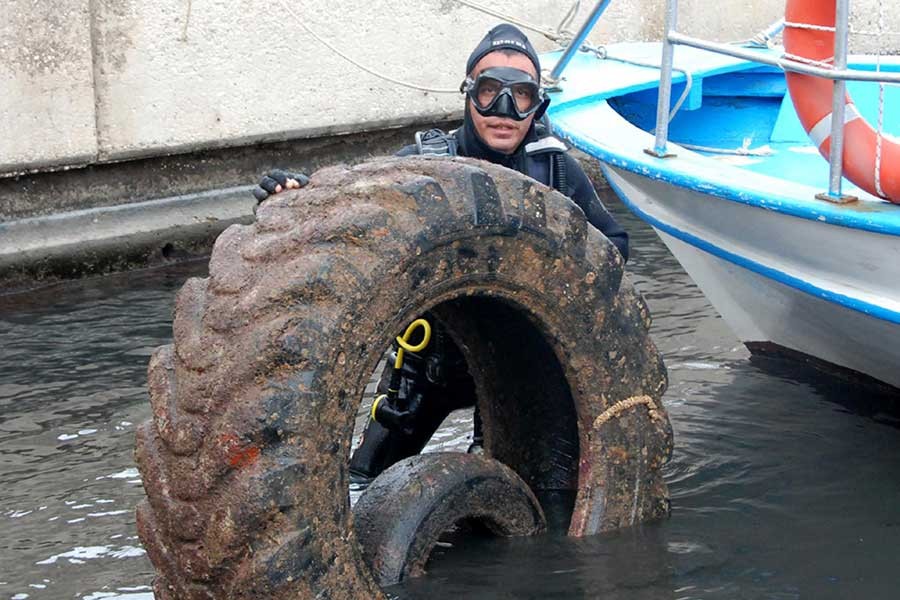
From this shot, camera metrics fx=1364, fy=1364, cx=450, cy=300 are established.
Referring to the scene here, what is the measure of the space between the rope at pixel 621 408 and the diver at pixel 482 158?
72 cm

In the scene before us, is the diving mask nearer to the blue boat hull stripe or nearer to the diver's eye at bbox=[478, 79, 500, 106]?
Result: the diver's eye at bbox=[478, 79, 500, 106]

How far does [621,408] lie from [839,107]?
4.24 ft

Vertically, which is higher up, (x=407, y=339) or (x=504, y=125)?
(x=504, y=125)

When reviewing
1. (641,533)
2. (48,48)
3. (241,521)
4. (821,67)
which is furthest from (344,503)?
(48,48)

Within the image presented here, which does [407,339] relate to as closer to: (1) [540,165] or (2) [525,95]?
(1) [540,165]

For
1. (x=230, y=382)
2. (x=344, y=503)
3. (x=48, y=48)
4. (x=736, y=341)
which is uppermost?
(x=48, y=48)

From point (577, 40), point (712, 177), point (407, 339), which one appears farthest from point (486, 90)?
point (577, 40)

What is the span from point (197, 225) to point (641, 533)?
4.42 m

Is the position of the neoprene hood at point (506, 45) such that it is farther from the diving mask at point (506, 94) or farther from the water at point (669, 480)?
the water at point (669, 480)

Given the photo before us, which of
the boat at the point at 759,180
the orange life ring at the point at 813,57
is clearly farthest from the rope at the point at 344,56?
the orange life ring at the point at 813,57

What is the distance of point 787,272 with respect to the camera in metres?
4.71

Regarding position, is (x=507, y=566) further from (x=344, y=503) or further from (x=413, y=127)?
(x=413, y=127)

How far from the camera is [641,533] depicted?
391cm

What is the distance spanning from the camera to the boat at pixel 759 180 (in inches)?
171
